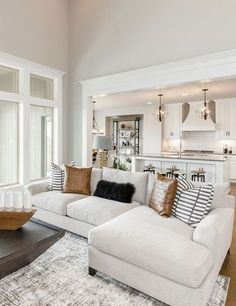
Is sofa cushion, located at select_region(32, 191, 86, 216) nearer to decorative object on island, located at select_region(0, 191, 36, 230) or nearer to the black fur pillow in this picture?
the black fur pillow

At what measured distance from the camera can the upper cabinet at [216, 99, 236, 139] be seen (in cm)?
809

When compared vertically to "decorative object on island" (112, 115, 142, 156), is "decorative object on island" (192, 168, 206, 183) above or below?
below

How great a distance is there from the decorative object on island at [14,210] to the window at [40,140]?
2.53 metres

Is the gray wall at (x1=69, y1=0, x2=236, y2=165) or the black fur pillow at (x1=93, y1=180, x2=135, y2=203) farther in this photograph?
the gray wall at (x1=69, y1=0, x2=236, y2=165)

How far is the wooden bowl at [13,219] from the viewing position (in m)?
2.24

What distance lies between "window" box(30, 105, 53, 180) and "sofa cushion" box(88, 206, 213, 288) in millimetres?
3002

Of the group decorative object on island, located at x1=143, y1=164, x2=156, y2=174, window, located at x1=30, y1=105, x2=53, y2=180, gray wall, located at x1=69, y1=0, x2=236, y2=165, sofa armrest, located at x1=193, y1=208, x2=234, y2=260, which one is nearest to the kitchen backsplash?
decorative object on island, located at x1=143, y1=164, x2=156, y2=174

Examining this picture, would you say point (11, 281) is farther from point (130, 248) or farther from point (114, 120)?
point (114, 120)

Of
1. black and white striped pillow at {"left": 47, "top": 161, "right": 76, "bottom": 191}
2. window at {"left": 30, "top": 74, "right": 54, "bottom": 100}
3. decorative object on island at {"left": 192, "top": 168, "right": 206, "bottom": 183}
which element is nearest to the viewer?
black and white striped pillow at {"left": 47, "top": 161, "right": 76, "bottom": 191}

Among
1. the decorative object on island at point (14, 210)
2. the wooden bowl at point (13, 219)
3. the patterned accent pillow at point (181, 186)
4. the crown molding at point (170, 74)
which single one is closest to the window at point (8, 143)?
the crown molding at point (170, 74)

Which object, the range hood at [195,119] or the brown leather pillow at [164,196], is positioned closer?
the brown leather pillow at [164,196]

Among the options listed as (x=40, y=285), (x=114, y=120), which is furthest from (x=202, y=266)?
(x=114, y=120)

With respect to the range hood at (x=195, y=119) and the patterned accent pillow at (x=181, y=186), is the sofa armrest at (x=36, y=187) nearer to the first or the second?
the patterned accent pillow at (x=181, y=186)

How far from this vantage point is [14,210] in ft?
7.51
